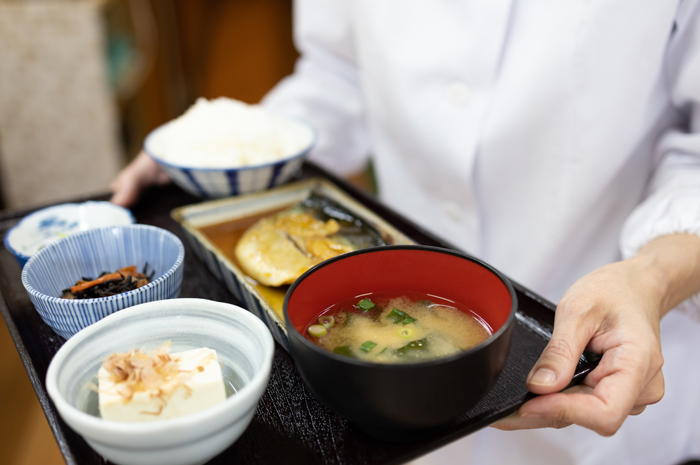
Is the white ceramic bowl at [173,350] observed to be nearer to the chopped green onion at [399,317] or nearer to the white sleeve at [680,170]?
the chopped green onion at [399,317]

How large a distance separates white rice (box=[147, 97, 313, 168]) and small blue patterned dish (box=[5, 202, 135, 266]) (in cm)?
24

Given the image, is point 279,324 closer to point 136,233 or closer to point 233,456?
point 233,456

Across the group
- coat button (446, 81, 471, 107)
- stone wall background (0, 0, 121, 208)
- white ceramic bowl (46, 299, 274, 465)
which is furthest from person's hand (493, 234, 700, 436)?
stone wall background (0, 0, 121, 208)

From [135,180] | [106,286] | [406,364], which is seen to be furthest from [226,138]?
[406,364]

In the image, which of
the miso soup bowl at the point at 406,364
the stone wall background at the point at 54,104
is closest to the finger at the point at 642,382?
the miso soup bowl at the point at 406,364

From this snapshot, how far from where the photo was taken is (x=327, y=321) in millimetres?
911

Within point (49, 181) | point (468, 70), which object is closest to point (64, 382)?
point (468, 70)

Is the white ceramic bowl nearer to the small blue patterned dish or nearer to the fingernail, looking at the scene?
the fingernail

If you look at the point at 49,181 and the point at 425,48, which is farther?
the point at 49,181

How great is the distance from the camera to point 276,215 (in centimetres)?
148

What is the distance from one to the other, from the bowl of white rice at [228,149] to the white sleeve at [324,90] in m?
0.26

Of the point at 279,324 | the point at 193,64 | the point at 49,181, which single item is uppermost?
the point at 279,324

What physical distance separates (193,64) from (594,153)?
153 inches

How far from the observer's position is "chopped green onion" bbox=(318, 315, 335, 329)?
35.5 inches
